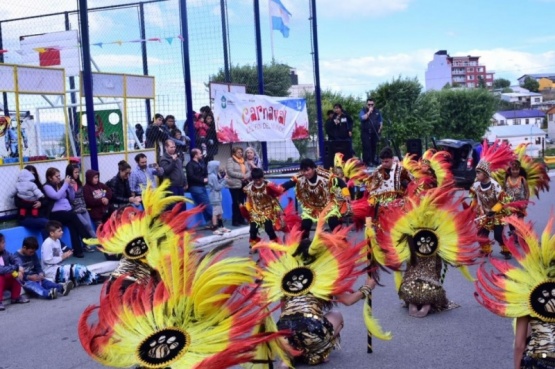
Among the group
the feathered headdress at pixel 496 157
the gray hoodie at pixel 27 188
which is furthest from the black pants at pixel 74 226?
the feathered headdress at pixel 496 157

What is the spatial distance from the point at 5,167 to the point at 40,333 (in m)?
4.23

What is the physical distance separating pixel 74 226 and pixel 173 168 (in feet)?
7.77

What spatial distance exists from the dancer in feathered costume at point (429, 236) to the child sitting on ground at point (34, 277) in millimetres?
4438

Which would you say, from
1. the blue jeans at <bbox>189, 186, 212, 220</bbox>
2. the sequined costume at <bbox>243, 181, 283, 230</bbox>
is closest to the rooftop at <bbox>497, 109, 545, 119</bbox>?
the blue jeans at <bbox>189, 186, 212, 220</bbox>

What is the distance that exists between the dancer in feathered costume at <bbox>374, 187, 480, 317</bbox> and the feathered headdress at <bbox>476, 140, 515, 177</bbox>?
11.3 feet

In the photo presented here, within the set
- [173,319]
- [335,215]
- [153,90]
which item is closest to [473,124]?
[153,90]

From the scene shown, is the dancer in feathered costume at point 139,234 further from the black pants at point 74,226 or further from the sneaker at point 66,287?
the black pants at point 74,226

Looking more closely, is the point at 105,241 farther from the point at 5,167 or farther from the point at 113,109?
the point at 113,109

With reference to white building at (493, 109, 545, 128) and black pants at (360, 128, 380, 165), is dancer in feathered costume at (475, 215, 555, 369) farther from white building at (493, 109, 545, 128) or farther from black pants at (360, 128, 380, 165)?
white building at (493, 109, 545, 128)

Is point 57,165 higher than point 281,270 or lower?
higher

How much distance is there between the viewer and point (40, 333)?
7305 mm

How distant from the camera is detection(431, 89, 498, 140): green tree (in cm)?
4800

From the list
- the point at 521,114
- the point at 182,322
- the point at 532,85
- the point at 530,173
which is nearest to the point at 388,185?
the point at 530,173

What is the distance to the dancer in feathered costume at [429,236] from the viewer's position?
6.73 metres
